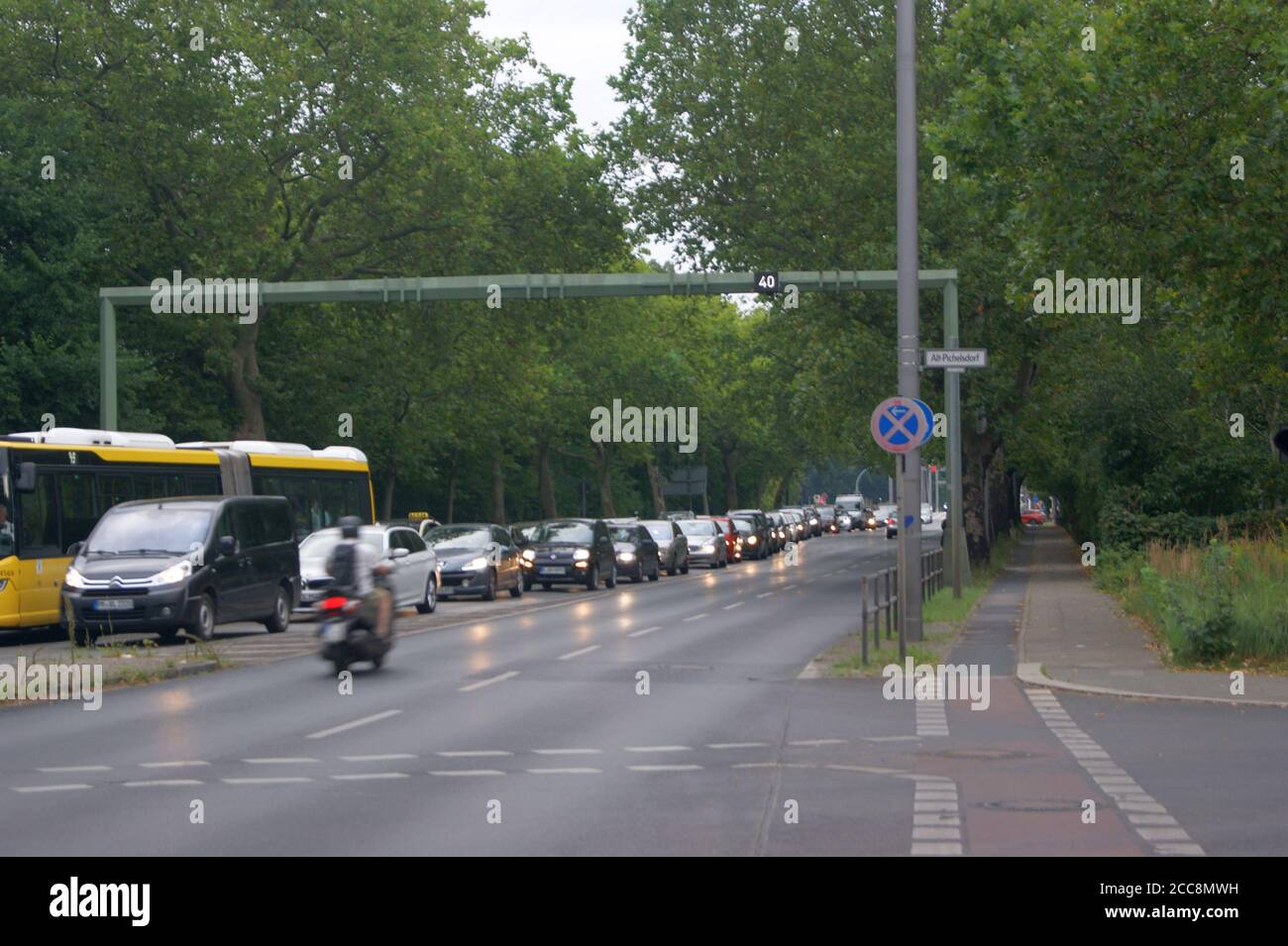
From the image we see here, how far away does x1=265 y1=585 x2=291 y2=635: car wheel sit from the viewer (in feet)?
92.0

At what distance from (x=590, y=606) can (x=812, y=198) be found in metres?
13.4

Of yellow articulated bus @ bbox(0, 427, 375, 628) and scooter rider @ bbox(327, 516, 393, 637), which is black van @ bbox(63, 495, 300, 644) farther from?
scooter rider @ bbox(327, 516, 393, 637)

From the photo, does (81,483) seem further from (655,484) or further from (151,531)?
(655,484)

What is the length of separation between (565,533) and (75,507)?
16.1m

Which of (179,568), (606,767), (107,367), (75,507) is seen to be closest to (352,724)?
(606,767)

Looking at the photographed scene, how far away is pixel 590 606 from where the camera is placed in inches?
1367

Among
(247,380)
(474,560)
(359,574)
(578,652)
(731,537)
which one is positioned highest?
(247,380)

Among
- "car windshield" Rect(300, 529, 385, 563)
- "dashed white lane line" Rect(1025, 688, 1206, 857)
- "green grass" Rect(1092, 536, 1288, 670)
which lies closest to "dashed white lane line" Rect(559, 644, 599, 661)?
"green grass" Rect(1092, 536, 1288, 670)

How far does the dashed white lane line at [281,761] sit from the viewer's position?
41.5 feet

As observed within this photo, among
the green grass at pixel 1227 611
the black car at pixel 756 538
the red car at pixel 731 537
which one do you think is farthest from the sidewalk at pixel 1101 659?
the black car at pixel 756 538

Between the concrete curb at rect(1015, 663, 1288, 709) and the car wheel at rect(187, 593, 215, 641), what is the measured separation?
11.3 metres

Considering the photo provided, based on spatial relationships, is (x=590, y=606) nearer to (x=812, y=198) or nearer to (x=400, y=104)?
(x=812, y=198)

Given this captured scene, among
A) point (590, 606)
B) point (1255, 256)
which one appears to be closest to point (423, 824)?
point (1255, 256)

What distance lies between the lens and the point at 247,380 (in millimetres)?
45938
